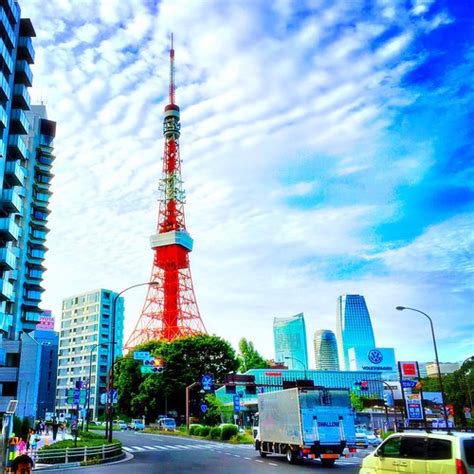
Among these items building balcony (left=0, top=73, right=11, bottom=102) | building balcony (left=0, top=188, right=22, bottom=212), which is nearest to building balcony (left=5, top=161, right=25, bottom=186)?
building balcony (left=0, top=188, right=22, bottom=212)

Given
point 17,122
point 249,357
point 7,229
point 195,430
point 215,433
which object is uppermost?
point 17,122

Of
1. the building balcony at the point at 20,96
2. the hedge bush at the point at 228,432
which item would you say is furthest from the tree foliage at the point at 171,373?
the building balcony at the point at 20,96

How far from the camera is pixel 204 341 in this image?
76250 millimetres

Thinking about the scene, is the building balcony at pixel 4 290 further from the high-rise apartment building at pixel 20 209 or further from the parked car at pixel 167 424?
the parked car at pixel 167 424

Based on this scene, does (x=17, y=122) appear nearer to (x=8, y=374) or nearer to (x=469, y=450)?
(x=8, y=374)

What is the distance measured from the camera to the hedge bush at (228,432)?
157 ft

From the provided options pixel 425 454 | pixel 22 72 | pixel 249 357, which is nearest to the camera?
pixel 425 454

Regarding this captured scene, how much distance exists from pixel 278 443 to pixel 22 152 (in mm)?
44835

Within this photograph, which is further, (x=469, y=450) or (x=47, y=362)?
(x=47, y=362)

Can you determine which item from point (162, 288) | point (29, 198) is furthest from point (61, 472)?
point (162, 288)

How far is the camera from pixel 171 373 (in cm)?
7319

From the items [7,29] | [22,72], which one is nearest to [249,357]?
[22,72]

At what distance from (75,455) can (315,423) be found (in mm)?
11448

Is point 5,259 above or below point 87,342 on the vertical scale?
below
